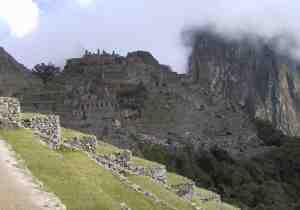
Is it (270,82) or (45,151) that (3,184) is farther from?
(270,82)

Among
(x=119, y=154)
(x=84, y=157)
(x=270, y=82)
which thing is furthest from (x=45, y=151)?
(x=270, y=82)

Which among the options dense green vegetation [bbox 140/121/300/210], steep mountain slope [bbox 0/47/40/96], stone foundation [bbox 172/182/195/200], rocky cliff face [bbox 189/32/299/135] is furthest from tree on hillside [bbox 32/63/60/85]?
rocky cliff face [bbox 189/32/299/135]

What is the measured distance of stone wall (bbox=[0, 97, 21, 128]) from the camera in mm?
17141

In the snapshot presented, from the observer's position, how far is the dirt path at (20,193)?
10.5 meters

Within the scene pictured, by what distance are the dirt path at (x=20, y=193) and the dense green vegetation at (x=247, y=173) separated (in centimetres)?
3097

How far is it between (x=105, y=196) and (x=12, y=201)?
7.05ft

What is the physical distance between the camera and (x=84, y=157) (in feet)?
55.1

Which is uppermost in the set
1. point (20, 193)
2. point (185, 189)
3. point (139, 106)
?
point (139, 106)

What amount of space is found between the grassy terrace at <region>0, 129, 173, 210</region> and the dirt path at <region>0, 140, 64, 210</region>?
29 centimetres

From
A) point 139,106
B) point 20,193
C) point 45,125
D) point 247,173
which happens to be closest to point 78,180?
point 20,193

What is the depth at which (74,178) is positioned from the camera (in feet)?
42.9

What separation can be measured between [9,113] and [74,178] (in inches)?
189

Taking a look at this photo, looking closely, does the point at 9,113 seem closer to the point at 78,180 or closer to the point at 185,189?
the point at 78,180

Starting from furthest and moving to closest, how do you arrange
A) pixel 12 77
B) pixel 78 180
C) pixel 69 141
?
pixel 12 77
pixel 69 141
pixel 78 180
